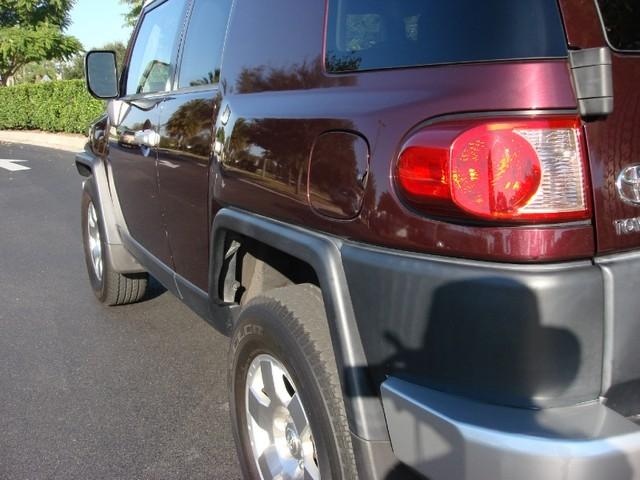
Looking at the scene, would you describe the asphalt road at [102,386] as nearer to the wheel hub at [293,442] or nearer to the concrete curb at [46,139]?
the wheel hub at [293,442]

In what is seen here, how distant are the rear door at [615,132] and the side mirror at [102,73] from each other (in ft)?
10.9

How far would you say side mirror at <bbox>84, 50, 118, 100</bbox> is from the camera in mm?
3982

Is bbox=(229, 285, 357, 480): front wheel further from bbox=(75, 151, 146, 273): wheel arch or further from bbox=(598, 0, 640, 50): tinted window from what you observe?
bbox=(75, 151, 146, 273): wheel arch

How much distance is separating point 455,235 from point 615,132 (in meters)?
0.44

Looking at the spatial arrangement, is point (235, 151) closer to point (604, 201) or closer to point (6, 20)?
point (604, 201)

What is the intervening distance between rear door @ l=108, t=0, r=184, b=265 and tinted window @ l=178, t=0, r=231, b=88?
23 cm

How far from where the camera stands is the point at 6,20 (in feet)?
94.0

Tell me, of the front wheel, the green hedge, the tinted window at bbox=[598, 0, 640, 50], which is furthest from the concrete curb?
the tinted window at bbox=[598, 0, 640, 50]

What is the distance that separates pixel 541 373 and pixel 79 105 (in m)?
19.2

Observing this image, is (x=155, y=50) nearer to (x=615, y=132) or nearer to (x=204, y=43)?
(x=204, y=43)

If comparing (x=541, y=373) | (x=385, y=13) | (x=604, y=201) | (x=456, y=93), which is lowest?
(x=541, y=373)

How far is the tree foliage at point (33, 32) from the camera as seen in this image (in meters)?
26.6

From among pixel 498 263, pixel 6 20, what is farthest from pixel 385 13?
pixel 6 20

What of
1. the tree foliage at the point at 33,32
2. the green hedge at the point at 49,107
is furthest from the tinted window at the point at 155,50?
the tree foliage at the point at 33,32
